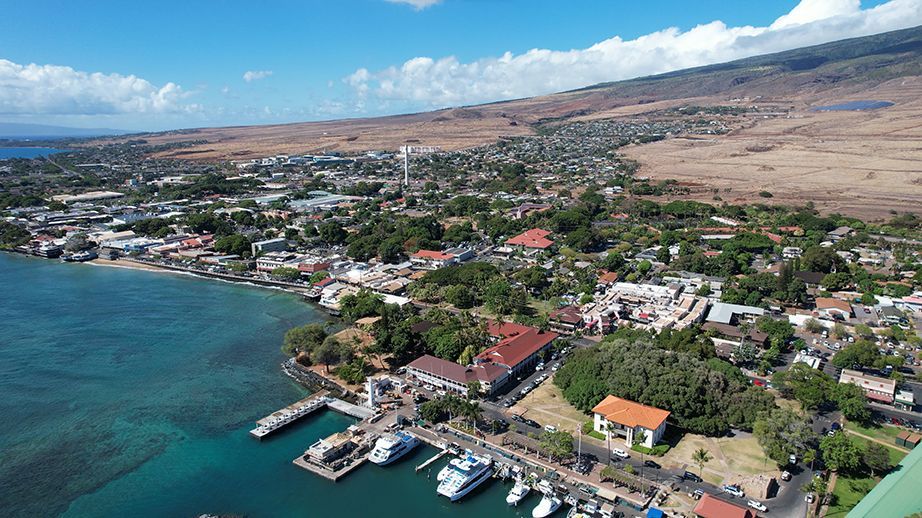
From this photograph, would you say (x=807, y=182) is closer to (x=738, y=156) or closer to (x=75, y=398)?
(x=738, y=156)

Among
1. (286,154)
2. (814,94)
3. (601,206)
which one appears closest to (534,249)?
(601,206)

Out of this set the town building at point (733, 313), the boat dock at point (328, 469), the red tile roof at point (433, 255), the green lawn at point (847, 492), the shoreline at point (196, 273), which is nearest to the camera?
the green lawn at point (847, 492)

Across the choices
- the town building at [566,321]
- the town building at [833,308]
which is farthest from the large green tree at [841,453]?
the town building at [833,308]

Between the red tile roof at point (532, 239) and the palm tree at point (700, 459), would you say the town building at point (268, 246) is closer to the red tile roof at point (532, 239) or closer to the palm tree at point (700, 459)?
the red tile roof at point (532, 239)

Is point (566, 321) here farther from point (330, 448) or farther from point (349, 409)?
point (330, 448)

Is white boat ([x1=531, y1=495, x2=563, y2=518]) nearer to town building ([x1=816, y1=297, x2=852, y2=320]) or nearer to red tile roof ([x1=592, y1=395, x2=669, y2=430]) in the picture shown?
red tile roof ([x1=592, y1=395, x2=669, y2=430])

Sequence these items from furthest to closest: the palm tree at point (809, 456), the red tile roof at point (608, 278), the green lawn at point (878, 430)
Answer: the red tile roof at point (608, 278) → the green lawn at point (878, 430) → the palm tree at point (809, 456)

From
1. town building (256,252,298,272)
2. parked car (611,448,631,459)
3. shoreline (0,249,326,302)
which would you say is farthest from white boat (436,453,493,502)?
town building (256,252,298,272)

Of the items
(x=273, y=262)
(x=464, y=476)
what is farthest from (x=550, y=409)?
(x=273, y=262)
